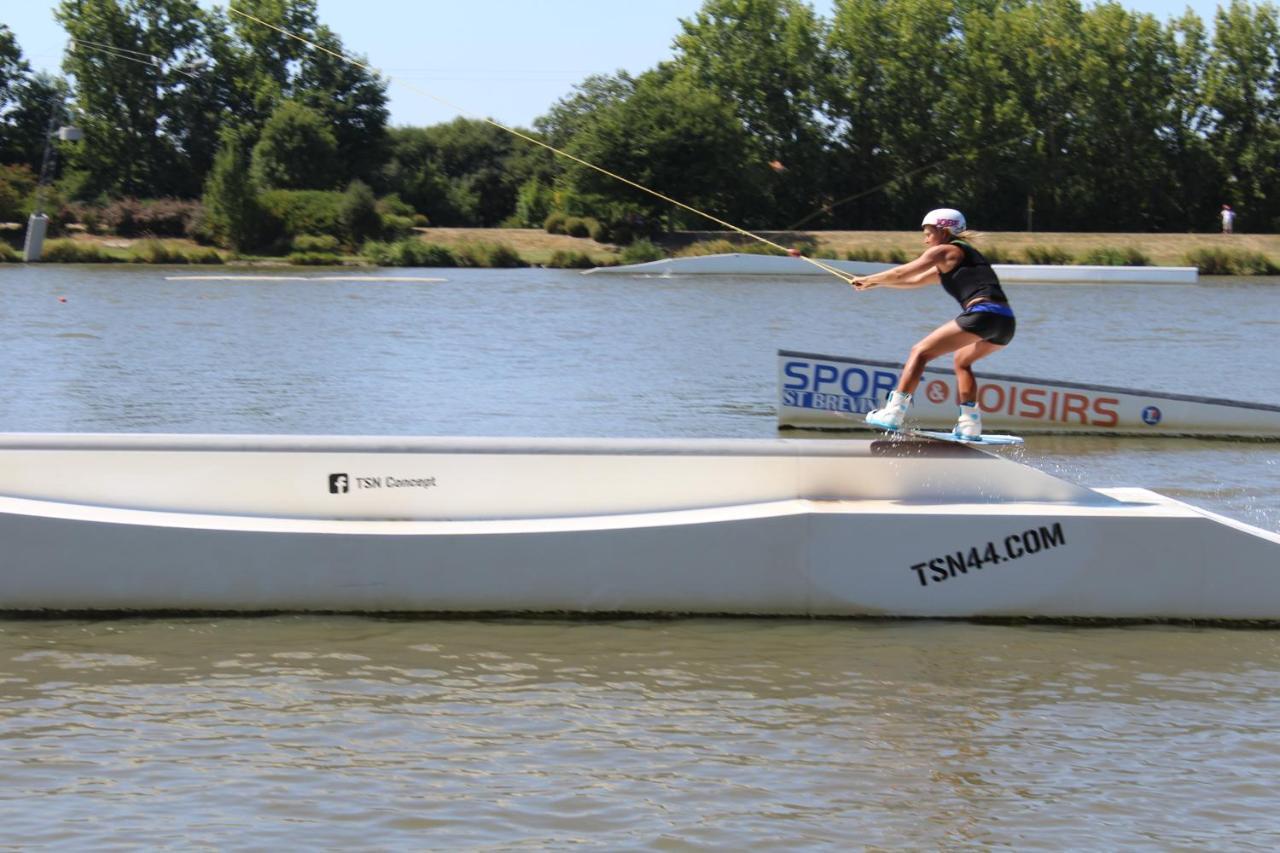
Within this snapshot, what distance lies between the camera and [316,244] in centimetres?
6462

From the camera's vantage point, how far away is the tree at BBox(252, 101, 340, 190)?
250 feet

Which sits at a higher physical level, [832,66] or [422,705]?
[832,66]

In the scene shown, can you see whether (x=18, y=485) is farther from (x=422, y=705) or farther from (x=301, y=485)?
(x=422, y=705)

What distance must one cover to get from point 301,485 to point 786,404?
9597 mm

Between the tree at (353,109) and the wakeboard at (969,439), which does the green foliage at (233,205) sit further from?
the wakeboard at (969,439)

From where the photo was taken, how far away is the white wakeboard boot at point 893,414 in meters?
9.48

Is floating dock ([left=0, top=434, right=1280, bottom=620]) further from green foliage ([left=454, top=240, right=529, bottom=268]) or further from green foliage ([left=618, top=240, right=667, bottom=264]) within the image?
green foliage ([left=618, top=240, right=667, bottom=264])

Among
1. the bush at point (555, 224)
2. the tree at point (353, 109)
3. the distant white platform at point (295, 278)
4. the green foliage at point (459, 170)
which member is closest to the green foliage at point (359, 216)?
the bush at point (555, 224)

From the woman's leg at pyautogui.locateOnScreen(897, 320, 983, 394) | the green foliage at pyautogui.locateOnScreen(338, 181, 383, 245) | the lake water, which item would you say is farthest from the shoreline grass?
the lake water

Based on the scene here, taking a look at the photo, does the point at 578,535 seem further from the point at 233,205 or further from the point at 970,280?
the point at 233,205

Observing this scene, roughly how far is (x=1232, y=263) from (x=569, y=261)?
25.5 m

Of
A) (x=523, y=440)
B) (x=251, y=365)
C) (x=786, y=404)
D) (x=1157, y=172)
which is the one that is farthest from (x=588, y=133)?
(x=523, y=440)

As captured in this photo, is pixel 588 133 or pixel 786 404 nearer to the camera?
pixel 786 404

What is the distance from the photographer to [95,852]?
6117 millimetres
